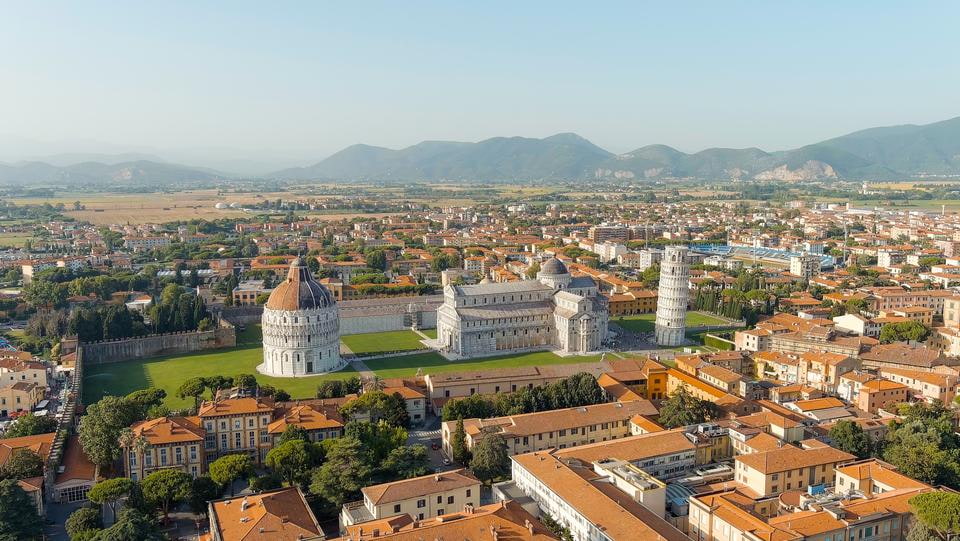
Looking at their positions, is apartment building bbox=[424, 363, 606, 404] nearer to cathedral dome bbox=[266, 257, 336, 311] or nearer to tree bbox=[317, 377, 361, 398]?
tree bbox=[317, 377, 361, 398]

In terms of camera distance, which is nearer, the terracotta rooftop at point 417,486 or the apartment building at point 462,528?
the apartment building at point 462,528

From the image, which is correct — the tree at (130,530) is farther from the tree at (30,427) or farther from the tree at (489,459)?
the tree at (30,427)

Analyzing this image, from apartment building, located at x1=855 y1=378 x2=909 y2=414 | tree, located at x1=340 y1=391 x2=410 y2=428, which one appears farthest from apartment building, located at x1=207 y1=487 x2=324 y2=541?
apartment building, located at x1=855 y1=378 x2=909 y2=414

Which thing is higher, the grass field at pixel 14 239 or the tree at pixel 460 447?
the grass field at pixel 14 239

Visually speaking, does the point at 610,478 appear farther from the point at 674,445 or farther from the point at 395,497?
the point at 395,497

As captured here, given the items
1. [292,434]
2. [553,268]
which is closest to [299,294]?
[292,434]

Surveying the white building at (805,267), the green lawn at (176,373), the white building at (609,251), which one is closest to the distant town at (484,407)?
the green lawn at (176,373)
